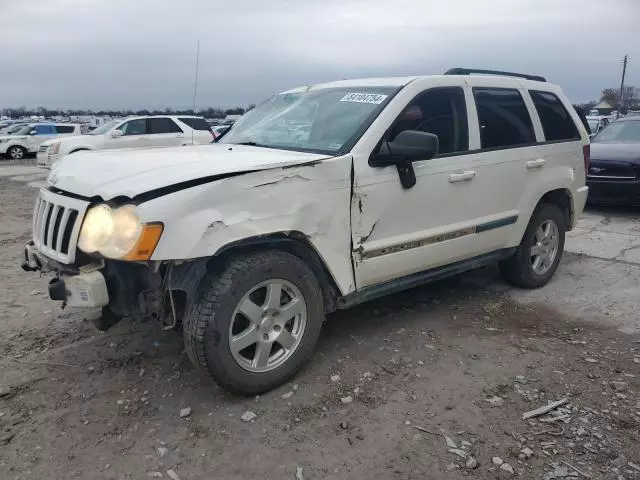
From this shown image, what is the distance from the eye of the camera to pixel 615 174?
8.72m

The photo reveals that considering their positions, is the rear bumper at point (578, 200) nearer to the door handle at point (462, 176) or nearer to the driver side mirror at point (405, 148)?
the door handle at point (462, 176)

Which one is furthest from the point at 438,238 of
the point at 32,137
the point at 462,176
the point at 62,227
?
the point at 32,137

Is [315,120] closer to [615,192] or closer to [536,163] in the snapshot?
[536,163]

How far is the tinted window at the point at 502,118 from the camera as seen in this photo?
4355 millimetres

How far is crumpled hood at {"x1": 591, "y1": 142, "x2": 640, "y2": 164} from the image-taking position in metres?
8.66

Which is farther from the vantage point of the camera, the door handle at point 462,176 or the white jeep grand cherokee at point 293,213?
the door handle at point 462,176

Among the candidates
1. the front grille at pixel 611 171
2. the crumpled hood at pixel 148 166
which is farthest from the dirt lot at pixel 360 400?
the front grille at pixel 611 171

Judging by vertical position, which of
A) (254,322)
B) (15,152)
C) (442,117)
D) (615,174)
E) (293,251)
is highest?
(442,117)

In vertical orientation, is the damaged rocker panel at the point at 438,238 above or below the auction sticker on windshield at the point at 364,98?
below

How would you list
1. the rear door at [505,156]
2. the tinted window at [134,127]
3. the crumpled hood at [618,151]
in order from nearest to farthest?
the rear door at [505,156] < the crumpled hood at [618,151] < the tinted window at [134,127]

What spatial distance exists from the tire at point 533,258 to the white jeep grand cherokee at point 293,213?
17 centimetres

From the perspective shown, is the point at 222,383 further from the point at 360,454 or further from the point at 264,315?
the point at 360,454

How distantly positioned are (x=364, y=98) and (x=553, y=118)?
6.97 ft

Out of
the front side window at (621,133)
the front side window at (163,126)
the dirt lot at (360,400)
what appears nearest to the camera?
the dirt lot at (360,400)
